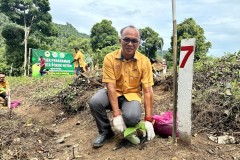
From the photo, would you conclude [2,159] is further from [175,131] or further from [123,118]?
[175,131]

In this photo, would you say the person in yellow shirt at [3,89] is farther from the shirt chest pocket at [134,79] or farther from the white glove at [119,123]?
the white glove at [119,123]

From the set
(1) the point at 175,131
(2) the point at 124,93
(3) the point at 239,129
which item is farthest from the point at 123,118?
(3) the point at 239,129

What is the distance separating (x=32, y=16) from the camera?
2300 cm

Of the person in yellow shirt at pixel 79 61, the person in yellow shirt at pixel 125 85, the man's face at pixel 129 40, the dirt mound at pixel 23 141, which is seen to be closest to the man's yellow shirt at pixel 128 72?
the person in yellow shirt at pixel 125 85

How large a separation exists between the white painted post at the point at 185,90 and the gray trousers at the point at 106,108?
1.60 feet

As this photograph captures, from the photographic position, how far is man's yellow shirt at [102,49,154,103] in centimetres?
346

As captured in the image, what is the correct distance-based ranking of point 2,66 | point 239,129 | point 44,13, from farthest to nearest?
point 2,66 → point 44,13 → point 239,129

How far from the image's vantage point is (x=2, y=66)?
25.3 meters

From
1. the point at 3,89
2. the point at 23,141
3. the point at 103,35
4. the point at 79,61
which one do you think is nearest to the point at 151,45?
the point at 103,35

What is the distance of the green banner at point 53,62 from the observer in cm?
1628

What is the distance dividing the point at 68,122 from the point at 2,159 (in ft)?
6.87

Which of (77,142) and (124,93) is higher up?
(124,93)

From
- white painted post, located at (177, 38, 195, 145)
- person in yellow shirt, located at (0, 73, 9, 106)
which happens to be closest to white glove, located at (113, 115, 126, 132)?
white painted post, located at (177, 38, 195, 145)

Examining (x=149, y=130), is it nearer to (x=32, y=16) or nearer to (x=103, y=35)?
(x=32, y=16)
